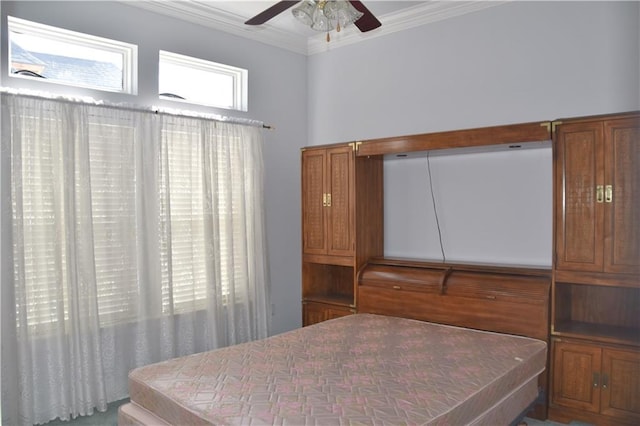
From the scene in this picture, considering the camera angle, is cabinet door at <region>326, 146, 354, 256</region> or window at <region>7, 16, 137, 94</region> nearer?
window at <region>7, 16, 137, 94</region>

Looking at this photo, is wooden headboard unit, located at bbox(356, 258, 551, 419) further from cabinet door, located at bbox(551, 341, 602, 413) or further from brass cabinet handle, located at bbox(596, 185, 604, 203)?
brass cabinet handle, located at bbox(596, 185, 604, 203)

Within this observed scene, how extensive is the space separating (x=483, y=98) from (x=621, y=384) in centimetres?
215

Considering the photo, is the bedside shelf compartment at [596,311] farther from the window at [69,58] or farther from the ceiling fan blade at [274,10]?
the window at [69,58]

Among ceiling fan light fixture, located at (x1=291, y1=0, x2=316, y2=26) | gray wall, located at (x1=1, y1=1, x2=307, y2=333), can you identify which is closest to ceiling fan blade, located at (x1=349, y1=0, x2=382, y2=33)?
ceiling fan light fixture, located at (x1=291, y1=0, x2=316, y2=26)

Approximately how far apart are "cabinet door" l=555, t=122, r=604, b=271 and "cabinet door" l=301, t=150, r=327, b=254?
6.32ft

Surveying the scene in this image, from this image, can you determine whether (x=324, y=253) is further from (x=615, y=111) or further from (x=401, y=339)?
(x=615, y=111)

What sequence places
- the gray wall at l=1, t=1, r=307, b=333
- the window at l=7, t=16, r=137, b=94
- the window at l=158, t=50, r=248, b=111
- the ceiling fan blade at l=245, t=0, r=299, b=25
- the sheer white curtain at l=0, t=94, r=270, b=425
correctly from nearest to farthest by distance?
the ceiling fan blade at l=245, t=0, r=299, b=25, the sheer white curtain at l=0, t=94, r=270, b=425, the window at l=7, t=16, r=137, b=94, the gray wall at l=1, t=1, r=307, b=333, the window at l=158, t=50, r=248, b=111

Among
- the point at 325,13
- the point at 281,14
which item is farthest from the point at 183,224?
the point at 325,13

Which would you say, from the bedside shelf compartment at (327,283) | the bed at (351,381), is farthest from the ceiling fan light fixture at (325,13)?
the bedside shelf compartment at (327,283)

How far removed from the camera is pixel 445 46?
13.1ft

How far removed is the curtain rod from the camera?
2.99m

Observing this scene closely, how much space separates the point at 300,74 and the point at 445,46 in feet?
4.90

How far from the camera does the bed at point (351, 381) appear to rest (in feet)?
6.57

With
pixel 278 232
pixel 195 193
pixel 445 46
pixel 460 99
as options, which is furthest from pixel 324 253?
pixel 445 46
